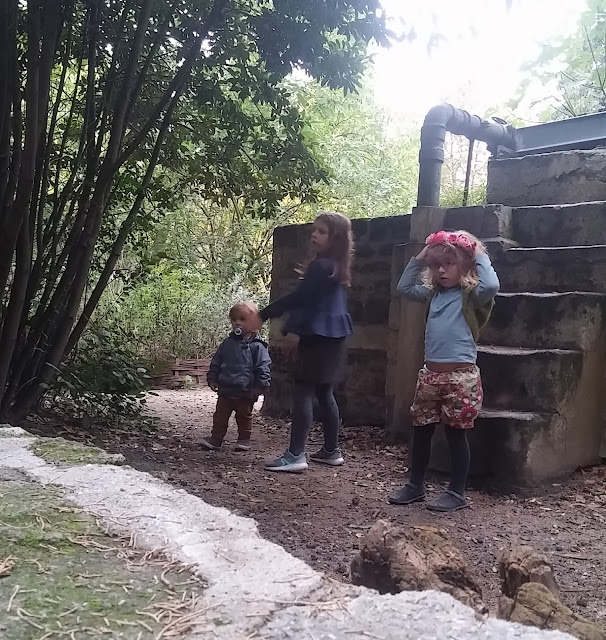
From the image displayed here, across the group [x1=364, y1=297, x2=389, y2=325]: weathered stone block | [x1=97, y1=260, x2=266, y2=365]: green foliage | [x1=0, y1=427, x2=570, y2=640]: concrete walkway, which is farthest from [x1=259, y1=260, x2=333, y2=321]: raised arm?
[x1=97, y1=260, x2=266, y2=365]: green foliage

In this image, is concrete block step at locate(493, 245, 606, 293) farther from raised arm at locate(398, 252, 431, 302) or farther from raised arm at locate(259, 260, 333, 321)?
raised arm at locate(259, 260, 333, 321)

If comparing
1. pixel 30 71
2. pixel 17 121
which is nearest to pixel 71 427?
pixel 17 121

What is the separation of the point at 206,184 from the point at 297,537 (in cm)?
372

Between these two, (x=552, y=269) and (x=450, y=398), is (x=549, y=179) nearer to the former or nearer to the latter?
(x=552, y=269)

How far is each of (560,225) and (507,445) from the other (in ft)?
5.43

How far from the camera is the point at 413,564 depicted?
1.57 m

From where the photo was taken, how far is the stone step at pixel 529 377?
352cm

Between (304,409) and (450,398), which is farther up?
(450,398)

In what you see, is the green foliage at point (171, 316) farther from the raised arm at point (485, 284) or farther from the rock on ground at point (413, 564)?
the rock on ground at point (413, 564)

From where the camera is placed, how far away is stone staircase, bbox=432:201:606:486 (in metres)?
3.48

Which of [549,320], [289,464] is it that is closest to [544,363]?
[549,320]

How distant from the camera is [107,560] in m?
1.28

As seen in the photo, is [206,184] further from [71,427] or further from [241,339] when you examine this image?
[71,427]

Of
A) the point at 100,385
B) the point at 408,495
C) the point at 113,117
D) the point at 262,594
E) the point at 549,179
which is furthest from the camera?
the point at 549,179
